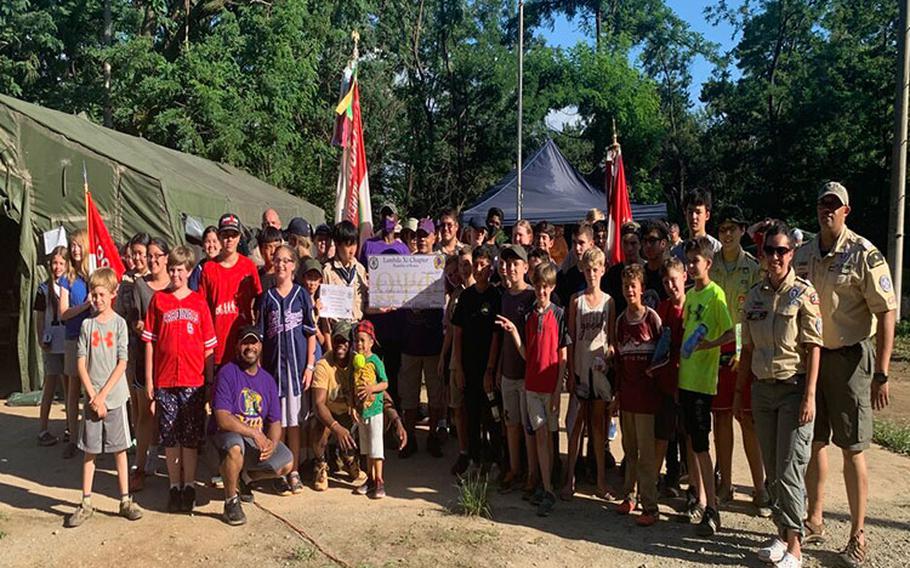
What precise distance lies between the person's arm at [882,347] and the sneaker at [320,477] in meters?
3.87

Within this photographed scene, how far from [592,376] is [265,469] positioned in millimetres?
Result: 2436

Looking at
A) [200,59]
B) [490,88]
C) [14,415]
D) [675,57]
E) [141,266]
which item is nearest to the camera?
[141,266]

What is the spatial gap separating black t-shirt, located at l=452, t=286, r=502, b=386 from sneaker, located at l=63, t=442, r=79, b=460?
12.0 feet

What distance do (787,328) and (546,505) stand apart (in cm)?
202

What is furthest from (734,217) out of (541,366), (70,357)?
(70,357)

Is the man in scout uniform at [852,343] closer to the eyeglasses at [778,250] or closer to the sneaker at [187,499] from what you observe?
the eyeglasses at [778,250]

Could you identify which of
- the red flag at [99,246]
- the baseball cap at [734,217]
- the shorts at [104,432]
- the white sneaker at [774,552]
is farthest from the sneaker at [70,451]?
the baseball cap at [734,217]

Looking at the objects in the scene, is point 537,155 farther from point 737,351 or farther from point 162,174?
point 737,351

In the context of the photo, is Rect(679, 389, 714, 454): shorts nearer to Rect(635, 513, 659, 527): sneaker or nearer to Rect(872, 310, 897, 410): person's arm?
Rect(635, 513, 659, 527): sneaker

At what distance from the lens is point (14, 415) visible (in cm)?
787

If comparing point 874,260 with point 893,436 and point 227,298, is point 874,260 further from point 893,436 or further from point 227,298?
point 227,298

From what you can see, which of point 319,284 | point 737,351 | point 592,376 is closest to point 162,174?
point 319,284

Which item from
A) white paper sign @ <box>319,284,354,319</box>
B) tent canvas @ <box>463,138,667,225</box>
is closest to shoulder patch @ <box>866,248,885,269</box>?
white paper sign @ <box>319,284,354,319</box>

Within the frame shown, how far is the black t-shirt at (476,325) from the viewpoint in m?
5.60
